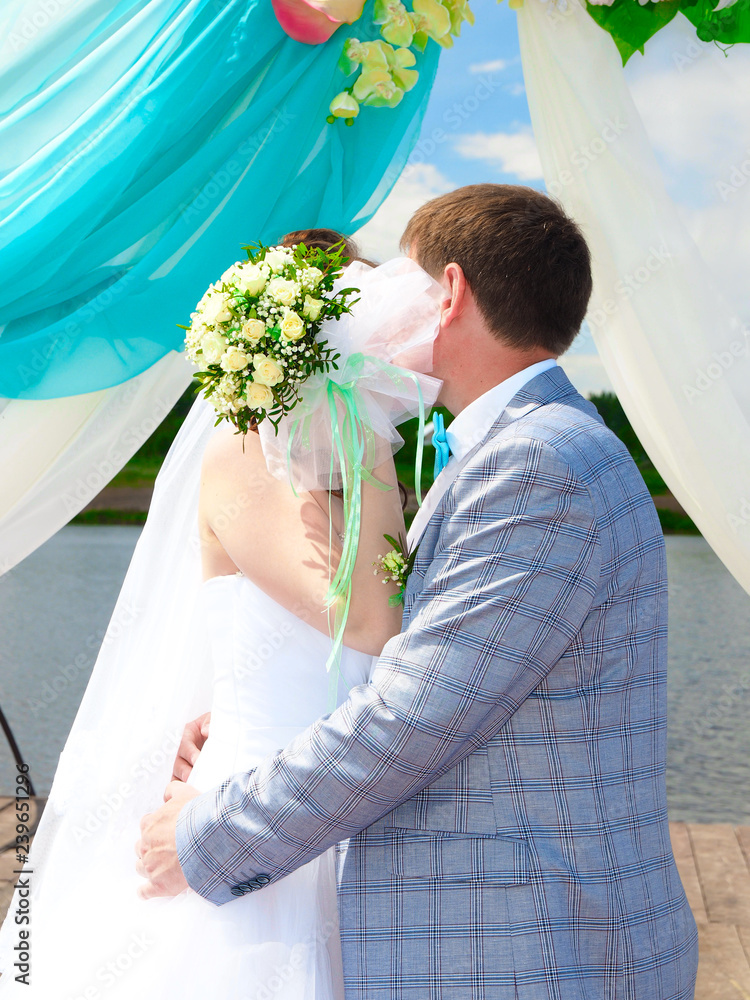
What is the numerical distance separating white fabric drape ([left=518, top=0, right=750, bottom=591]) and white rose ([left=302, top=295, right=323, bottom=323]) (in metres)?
0.93

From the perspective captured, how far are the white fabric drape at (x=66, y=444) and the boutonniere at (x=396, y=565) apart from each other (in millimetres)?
979

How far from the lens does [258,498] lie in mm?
1549

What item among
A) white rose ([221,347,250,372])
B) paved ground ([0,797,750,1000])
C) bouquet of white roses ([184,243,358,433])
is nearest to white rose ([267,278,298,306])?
bouquet of white roses ([184,243,358,433])

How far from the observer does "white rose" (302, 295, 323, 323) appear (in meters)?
1.37

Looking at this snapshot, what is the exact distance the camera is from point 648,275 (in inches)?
79.6

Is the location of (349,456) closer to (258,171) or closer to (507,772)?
(507,772)

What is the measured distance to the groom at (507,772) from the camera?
1165 mm

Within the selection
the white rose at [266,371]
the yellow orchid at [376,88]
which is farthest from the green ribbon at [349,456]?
the yellow orchid at [376,88]

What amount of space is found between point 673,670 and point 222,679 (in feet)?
29.3

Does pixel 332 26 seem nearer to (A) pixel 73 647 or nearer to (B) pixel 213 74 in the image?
(B) pixel 213 74

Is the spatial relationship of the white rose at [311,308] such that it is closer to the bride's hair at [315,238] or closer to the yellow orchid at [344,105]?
the bride's hair at [315,238]

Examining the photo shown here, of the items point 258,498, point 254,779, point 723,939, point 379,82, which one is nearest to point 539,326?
point 258,498

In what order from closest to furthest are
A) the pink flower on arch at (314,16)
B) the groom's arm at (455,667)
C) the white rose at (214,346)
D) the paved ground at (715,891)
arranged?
the groom's arm at (455,667) → the white rose at (214,346) → the pink flower on arch at (314,16) → the paved ground at (715,891)

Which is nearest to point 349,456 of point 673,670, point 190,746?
point 190,746
